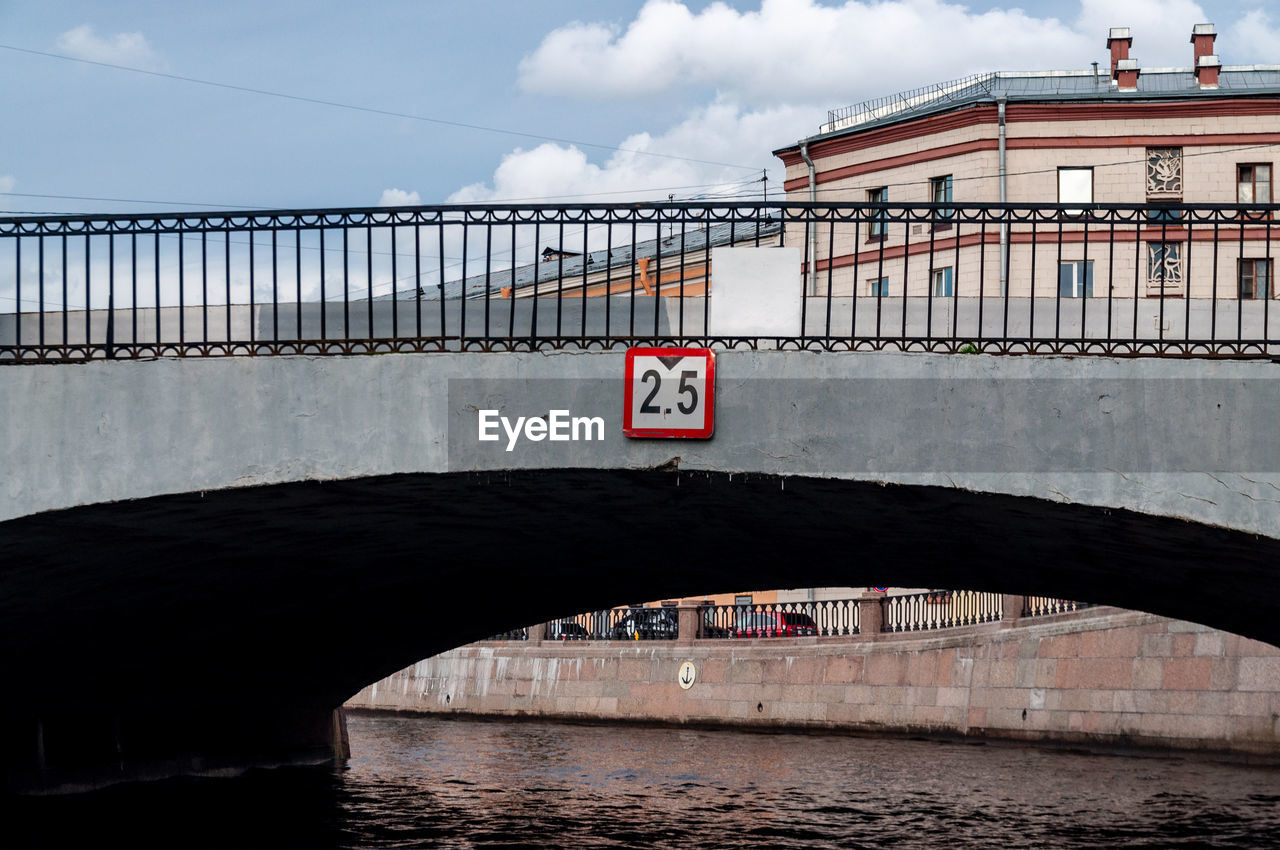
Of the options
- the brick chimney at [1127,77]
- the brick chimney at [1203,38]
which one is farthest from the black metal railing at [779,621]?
the brick chimney at [1203,38]

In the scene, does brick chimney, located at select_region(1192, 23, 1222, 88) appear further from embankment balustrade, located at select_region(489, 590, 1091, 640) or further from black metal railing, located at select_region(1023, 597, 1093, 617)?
black metal railing, located at select_region(1023, 597, 1093, 617)

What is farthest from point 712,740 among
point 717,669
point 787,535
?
point 787,535

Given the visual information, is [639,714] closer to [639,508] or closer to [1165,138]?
[1165,138]

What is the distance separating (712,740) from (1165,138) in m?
19.1

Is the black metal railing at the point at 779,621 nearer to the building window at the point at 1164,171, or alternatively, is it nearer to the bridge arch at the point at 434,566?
the bridge arch at the point at 434,566

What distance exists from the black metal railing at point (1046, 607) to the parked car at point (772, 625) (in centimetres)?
641

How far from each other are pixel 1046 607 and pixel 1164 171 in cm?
1703

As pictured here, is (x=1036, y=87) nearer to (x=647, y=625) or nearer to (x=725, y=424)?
(x=647, y=625)

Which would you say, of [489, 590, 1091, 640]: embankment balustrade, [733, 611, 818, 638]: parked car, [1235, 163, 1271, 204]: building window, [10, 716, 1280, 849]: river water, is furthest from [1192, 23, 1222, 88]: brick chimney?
[10, 716, 1280, 849]: river water

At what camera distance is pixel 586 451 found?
8.78m

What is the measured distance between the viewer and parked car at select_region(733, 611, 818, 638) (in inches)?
1179

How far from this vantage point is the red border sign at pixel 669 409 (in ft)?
28.7

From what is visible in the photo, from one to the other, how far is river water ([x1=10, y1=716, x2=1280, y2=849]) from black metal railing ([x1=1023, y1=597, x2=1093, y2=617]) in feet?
6.78

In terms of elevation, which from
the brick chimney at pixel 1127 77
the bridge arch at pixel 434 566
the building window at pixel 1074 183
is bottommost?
the bridge arch at pixel 434 566
